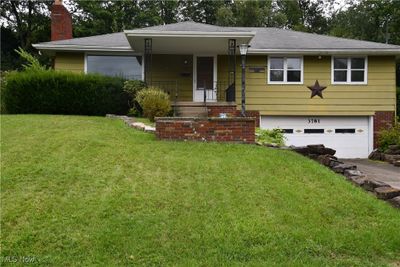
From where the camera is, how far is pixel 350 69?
16.8m

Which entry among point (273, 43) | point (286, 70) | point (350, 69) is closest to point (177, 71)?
point (273, 43)

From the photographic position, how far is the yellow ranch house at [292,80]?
16.6 metres

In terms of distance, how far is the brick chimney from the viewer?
1870cm

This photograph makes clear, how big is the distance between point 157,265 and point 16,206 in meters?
2.14

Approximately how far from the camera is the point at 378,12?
31.1 meters

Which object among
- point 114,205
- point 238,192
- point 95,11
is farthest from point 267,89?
point 95,11

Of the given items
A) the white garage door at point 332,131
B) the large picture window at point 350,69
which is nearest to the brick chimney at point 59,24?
the white garage door at point 332,131

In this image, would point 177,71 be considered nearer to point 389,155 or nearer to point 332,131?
point 332,131

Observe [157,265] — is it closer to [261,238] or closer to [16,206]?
[261,238]

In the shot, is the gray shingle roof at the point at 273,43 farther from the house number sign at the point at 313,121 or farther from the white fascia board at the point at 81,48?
the house number sign at the point at 313,121

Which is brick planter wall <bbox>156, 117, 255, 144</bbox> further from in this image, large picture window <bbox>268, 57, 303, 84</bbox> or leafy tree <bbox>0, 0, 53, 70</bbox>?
leafy tree <bbox>0, 0, 53, 70</bbox>

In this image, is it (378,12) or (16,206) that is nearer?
(16,206)

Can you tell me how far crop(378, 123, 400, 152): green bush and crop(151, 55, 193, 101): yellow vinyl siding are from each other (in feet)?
24.4

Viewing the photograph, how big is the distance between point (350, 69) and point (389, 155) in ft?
12.3
